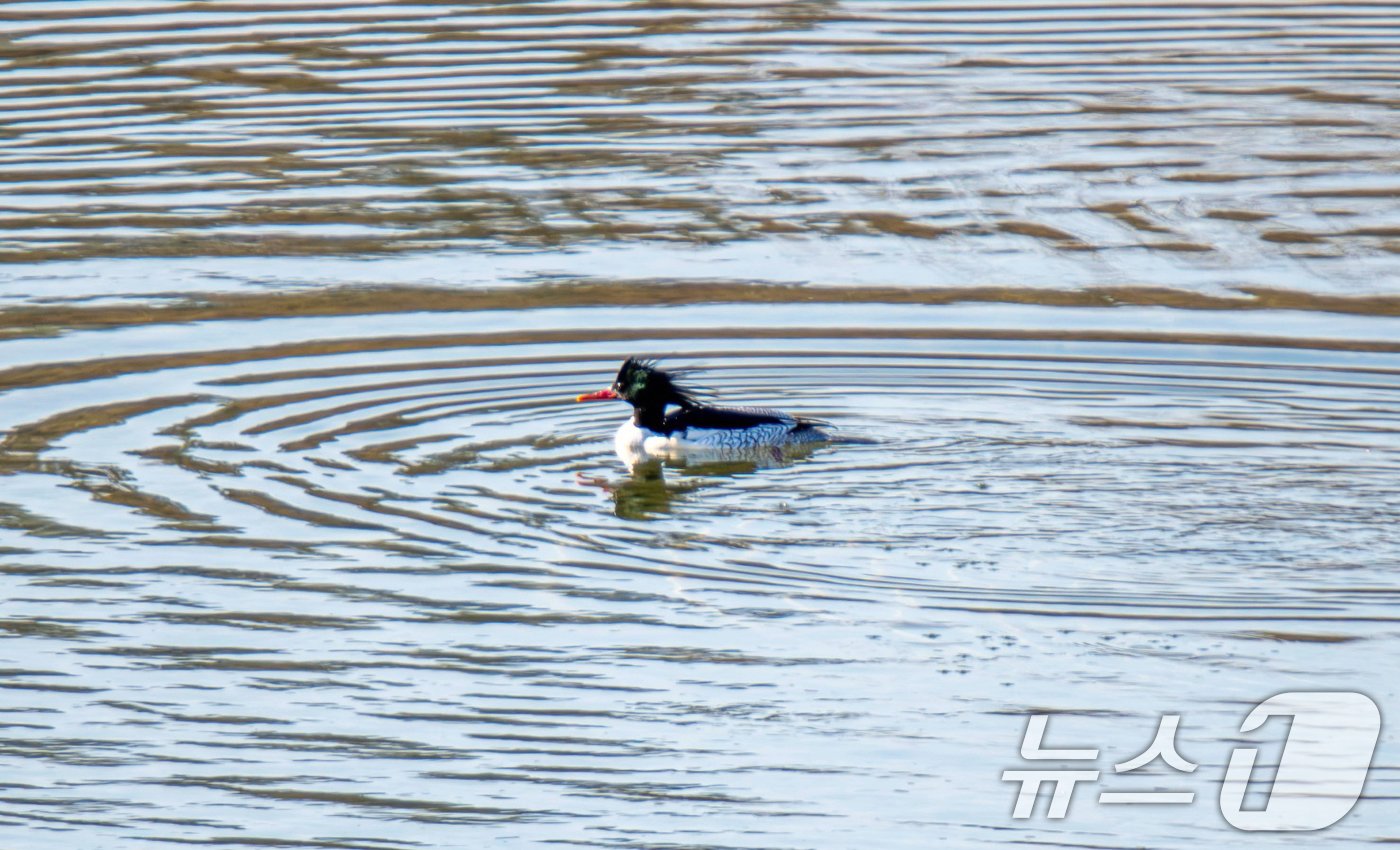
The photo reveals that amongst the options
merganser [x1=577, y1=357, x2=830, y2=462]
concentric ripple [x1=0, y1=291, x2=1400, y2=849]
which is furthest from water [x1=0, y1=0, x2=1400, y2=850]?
merganser [x1=577, y1=357, x2=830, y2=462]

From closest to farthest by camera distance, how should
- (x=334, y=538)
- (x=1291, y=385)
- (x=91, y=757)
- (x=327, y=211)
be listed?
(x=91, y=757)
(x=334, y=538)
(x=1291, y=385)
(x=327, y=211)

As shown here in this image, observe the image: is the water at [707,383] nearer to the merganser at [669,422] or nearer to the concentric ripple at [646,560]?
the concentric ripple at [646,560]

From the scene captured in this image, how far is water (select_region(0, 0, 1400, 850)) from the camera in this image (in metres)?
7.73

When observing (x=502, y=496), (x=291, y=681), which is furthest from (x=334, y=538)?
(x=291, y=681)

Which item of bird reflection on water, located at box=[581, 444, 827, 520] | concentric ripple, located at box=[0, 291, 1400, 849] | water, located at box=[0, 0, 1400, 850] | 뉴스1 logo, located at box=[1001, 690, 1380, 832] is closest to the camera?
뉴스1 logo, located at box=[1001, 690, 1380, 832]

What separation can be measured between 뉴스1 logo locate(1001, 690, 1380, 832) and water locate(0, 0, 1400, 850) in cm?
8

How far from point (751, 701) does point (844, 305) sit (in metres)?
6.50

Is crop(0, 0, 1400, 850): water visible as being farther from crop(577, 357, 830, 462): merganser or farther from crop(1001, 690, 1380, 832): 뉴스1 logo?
crop(577, 357, 830, 462): merganser

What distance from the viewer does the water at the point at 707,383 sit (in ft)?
25.4

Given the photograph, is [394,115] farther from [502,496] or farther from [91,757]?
[91,757]

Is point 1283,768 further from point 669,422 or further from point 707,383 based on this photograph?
point 707,383

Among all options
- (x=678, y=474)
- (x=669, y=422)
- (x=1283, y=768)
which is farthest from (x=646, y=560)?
(x=1283, y=768)

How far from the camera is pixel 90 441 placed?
469 inches

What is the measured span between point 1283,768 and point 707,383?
6211mm
